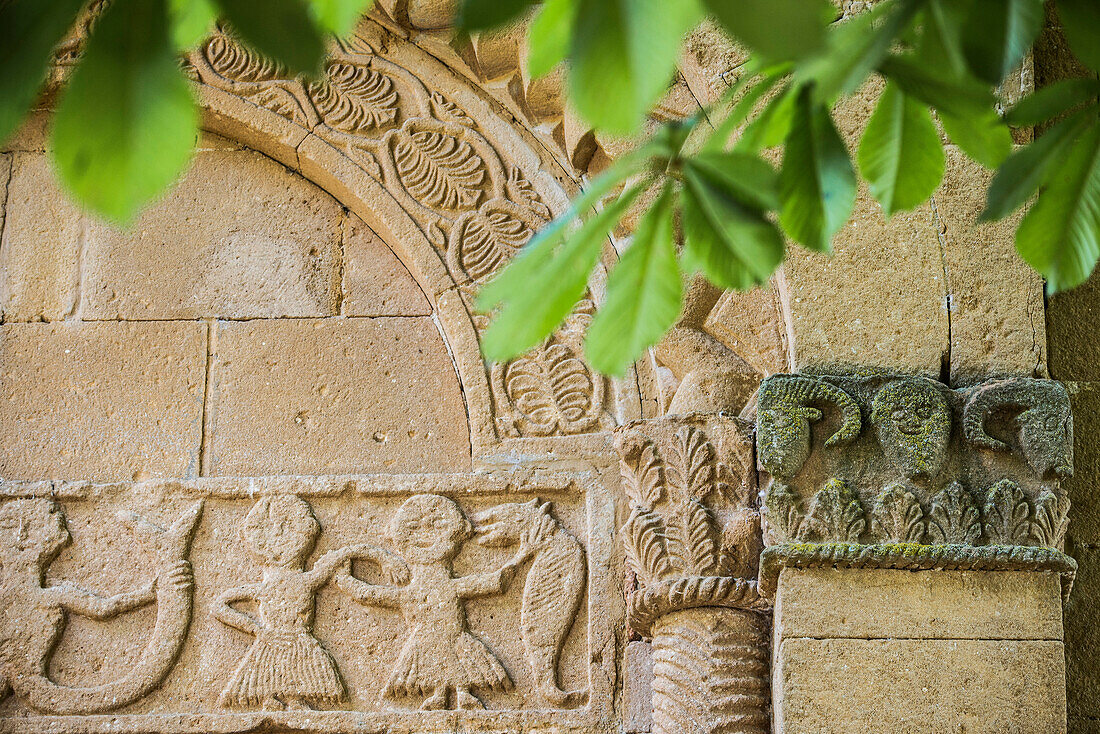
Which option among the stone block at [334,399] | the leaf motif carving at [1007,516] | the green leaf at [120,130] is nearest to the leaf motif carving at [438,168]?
the stone block at [334,399]

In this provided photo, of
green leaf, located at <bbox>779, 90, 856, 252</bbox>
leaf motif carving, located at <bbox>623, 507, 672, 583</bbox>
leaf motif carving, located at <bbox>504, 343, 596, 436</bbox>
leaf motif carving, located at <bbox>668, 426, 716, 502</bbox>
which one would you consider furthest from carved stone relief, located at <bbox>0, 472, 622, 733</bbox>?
green leaf, located at <bbox>779, 90, 856, 252</bbox>

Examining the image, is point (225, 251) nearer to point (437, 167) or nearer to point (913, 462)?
point (437, 167)

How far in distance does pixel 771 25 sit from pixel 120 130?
17.3 inches

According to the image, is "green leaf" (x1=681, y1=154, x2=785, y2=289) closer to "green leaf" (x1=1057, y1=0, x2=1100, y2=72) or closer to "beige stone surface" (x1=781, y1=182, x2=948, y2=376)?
"green leaf" (x1=1057, y1=0, x2=1100, y2=72)

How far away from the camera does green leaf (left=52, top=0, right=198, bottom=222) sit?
86 centimetres

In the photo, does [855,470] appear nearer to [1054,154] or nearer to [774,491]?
[774,491]

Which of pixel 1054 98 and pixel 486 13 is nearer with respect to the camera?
pixel 486 13

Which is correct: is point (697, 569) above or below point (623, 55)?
below

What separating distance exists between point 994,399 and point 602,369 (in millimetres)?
2071

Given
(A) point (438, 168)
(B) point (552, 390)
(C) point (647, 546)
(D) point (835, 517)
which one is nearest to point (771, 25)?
(D) point (835, 517)

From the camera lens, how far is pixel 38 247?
4.01 meters

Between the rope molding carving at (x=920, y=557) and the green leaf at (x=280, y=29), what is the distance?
217cm

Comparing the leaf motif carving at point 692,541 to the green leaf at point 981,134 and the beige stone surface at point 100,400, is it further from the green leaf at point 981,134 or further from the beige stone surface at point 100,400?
the green leaf at point 981,134

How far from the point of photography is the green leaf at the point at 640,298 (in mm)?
1081
